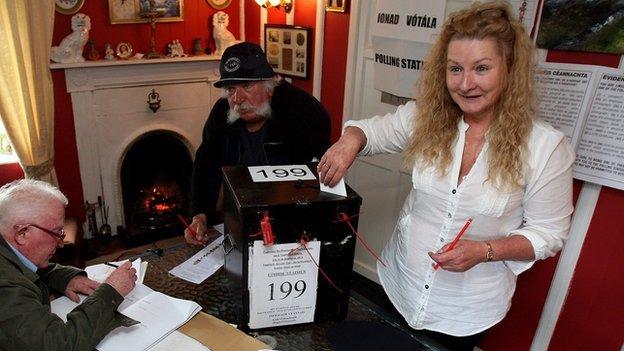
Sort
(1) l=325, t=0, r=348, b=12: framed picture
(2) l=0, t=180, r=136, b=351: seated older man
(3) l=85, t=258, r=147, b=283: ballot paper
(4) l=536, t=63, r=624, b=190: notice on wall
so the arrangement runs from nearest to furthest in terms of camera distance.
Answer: (2) l=0, t=180, r=136, b=351: seated older man
(3) l=85, t=258, r=147, b=283: ballot paper
(4) l=536, t=63, r=624, b=190: notice on wall
(1) l=325, t=0, r=348, b=12: framed picture

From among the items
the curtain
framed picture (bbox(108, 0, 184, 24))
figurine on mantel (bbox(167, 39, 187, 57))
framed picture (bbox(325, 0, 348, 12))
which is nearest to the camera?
the curtain

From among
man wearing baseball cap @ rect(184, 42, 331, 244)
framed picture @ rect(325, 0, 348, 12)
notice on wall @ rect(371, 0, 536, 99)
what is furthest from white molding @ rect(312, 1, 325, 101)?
man wearing baseball cap @ rect(184, 42, 331, 244)

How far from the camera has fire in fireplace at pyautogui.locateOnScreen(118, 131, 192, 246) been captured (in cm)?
364

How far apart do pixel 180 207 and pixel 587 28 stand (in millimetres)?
3264

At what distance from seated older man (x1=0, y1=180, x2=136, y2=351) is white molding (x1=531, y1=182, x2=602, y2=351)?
5.68ft

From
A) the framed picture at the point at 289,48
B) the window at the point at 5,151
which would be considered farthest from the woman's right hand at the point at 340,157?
the window at the point at 5,151

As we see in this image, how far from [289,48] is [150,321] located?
8.72 ft

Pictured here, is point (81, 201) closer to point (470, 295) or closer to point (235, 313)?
point (235, 313)

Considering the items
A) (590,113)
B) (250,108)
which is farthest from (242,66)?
(590,113)

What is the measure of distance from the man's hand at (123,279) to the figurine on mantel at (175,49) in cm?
259

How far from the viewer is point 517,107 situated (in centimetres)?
113

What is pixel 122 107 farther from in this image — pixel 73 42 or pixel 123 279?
pixel 123 279

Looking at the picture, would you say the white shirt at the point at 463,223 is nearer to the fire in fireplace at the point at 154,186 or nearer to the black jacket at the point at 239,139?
the black jacket at the point at 239,139

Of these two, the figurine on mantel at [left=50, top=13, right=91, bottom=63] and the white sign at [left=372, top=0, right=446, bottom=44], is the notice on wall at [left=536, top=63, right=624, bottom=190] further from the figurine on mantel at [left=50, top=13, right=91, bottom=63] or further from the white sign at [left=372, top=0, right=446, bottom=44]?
the figurine on mantel at [left=50, top=13, right=91, bottom=63]
